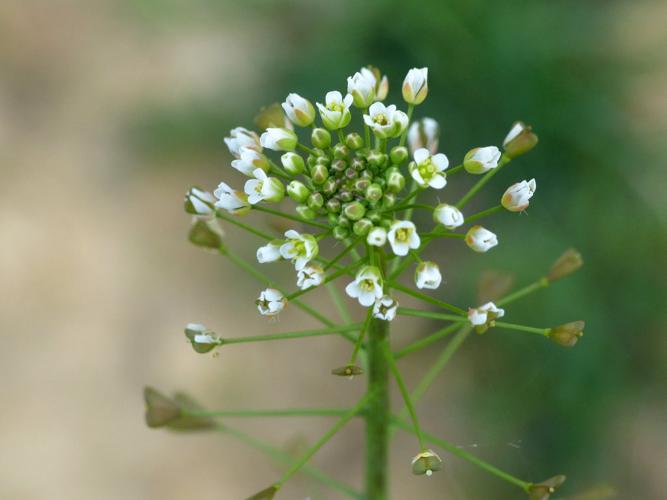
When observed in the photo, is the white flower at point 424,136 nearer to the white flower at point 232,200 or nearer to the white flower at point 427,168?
the white flower at point 427,168

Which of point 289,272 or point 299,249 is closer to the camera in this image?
point 299,249

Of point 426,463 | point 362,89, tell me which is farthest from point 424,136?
point 426,463

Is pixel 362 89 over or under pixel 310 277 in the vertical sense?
over

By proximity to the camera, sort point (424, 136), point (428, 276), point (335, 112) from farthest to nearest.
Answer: point (424, 136) < point (335, 112) < point (428, 276)

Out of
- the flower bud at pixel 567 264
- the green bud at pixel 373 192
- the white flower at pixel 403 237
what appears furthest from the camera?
the flower bud at pixel 567 264

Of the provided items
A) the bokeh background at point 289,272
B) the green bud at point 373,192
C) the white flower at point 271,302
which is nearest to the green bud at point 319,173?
the green bud at point 373,192

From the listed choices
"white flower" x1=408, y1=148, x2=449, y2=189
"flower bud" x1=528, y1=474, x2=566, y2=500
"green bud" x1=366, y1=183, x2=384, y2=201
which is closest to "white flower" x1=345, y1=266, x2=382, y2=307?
"green bud" x1=366, y1=183, x2=384, y2=201

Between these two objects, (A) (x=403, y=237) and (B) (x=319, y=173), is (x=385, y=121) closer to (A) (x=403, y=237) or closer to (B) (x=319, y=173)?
(B) (x=319, y=173)

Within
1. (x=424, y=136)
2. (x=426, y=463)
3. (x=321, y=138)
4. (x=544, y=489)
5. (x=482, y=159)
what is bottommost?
(x=426, y=463)
